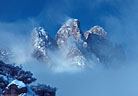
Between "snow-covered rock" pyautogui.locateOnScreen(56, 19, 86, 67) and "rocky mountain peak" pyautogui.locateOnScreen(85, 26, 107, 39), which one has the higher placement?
"rocky mountain peak" pyautogui.locateOnScreen(85, 26, 107, 39)

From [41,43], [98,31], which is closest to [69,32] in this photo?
[41,43]

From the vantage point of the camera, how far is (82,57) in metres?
143

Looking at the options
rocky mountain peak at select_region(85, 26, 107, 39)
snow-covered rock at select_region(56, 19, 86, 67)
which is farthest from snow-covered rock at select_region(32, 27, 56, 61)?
rocky mountain peak at select_region(85, 26, 107, 39)

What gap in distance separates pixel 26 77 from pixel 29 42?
425ft

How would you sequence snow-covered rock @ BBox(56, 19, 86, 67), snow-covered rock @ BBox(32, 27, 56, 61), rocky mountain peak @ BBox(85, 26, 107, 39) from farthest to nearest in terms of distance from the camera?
rocky mountain peak @ BBox(85, 26, 107, 39), snow-covered rock @ BBox(32, 27, 56, 61), snow-covered rock @ BBox(56, 19, 86, 67)

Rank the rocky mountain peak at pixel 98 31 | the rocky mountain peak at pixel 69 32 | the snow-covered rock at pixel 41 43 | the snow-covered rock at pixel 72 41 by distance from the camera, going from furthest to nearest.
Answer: the rocky mountain peak at pixel 98 31
the rocky mountain peak at pixel 69 32
the snow-covered rock at pixel 41 43
the snow-covered rock at pixel 72 41

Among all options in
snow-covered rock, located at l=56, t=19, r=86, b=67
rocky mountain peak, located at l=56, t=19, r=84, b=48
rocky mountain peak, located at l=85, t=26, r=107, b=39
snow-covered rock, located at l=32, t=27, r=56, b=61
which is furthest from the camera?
rocky mountain peak, located at l=85, t=26, r=107, b=39

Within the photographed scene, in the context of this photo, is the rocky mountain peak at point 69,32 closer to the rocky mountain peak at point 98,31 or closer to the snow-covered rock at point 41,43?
the snow-covered rock at point 41,43

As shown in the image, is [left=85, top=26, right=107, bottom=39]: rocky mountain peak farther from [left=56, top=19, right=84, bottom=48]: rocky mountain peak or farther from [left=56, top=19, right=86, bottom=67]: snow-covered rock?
[left=56, top=19, right=86, bottom=67]: snow-covered rock

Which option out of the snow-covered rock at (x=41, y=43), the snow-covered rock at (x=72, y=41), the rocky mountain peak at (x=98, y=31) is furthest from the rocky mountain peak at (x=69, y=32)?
the rocky mountain peak at (x=98, y=31)

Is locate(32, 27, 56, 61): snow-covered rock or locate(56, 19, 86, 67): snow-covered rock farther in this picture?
locate(32, 27, 56, 61): snow-covered rock

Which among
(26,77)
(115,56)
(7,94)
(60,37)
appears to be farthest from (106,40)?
(7,94)

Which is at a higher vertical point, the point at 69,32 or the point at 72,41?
the point at 69,32

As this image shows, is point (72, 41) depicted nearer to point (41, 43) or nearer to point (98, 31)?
point (41, 43)
